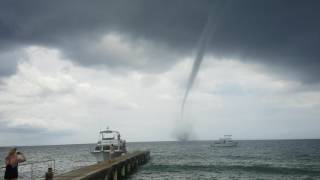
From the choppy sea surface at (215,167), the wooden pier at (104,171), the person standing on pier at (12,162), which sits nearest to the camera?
the person standing on pier at (12,162)

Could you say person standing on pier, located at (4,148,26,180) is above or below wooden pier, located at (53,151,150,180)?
above

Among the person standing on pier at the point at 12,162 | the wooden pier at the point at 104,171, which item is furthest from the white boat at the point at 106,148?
the person standing on pier at the point at 12,162

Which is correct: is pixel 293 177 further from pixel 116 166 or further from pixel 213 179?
pixel 116 166

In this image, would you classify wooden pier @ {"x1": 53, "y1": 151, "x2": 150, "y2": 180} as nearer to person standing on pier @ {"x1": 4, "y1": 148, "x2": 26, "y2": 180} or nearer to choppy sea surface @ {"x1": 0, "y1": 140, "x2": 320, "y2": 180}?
choppy sea surface @ {"x1": 0, "y1": 140, "x2": 320, "y2": 180}

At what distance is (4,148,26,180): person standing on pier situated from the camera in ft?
55.3

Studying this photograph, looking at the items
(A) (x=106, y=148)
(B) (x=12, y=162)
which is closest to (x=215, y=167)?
(A) (x=106, y=148)

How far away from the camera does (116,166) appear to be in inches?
1438

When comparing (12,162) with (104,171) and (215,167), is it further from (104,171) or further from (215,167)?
(215,167)

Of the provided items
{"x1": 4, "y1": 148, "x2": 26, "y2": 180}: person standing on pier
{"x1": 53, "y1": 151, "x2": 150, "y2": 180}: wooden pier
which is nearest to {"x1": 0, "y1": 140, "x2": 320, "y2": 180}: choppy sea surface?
{"x1": 53, "y1": 151, "x2": 150, "y2": 180}: wooden pier

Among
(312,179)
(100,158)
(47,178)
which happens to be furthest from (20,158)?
(100,158)

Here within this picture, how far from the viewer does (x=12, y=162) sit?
1683 centimetres

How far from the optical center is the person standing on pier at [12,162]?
16.9 m

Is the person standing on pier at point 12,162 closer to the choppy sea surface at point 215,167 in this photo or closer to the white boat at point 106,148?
the choppy sea surface at point 215,167

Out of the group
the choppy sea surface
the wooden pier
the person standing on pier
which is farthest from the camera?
the choppy sea surface
